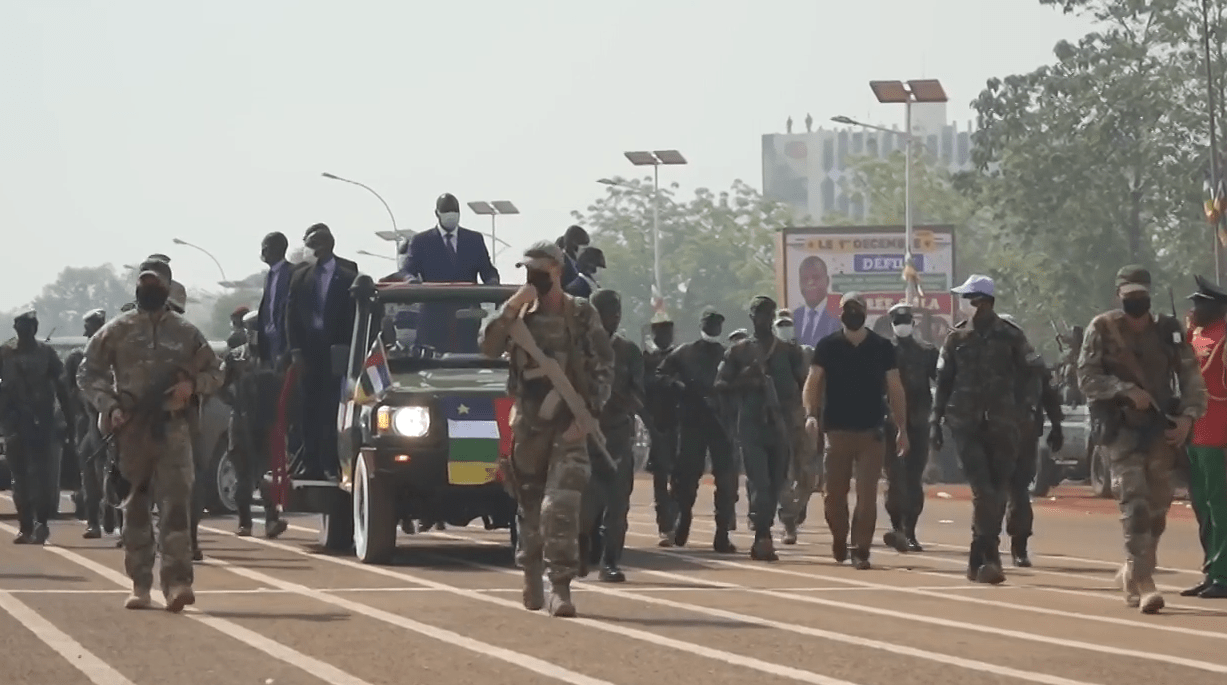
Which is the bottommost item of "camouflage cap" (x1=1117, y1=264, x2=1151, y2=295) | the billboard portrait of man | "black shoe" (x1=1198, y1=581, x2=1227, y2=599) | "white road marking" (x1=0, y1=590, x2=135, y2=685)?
"white road marking" (x1=0, y1=590, x2=135, y2=685)

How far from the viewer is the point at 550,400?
1631cm

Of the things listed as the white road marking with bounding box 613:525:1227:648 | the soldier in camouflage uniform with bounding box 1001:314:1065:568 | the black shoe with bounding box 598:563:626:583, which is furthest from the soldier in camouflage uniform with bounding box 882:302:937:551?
→ the black shoe with bounding box 598:563:626:583

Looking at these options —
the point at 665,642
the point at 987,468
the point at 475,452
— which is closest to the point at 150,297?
the point at 665,642

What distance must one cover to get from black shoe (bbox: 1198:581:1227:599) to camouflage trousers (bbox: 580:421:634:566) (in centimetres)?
378

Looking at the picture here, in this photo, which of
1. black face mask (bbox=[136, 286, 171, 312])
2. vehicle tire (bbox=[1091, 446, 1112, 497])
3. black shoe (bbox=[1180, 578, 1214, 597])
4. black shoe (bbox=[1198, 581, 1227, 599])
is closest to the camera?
black face mask (bbox=[136, 286, 171, 312])

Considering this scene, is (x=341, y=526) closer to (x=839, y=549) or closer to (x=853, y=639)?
(x=839, y=549)

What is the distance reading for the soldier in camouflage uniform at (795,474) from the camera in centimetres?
2553

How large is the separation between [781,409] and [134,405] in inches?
296

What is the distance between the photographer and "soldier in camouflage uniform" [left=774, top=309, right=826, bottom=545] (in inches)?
1005

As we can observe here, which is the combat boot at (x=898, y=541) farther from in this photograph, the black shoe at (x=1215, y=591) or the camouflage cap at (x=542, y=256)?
the camouflage cap at (x=542, y=256)

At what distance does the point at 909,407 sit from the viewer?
78.4 ft

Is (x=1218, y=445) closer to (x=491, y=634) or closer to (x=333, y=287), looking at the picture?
(x=491, y=634)

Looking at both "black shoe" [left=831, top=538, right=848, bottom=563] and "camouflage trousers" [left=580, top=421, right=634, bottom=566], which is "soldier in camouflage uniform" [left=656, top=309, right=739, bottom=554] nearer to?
"black shoe" [left=831, top=538, right=848, bottom=563]

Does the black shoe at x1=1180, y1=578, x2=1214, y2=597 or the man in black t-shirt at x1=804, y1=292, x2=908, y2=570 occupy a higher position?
the man in black t-shirt at x1=804, y1=292, x2=908, y2=570
